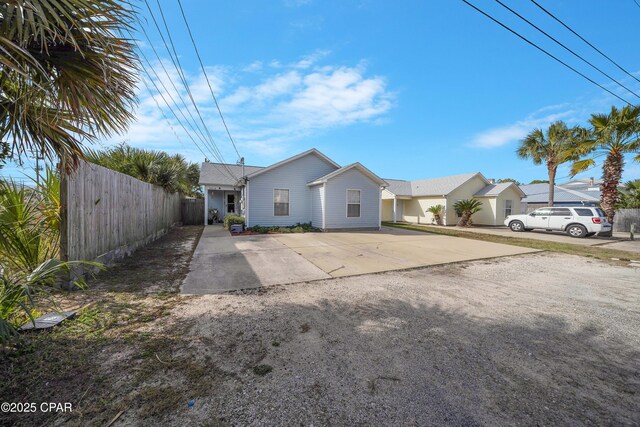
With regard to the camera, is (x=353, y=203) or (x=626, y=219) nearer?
(x=353, y=203)

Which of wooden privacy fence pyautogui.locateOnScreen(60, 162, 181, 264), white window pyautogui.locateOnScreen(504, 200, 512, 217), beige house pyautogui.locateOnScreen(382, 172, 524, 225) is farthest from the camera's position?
white window pyautogui.locateOnScreen(504, 200, 512, 217)

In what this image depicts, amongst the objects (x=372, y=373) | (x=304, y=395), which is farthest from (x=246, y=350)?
(x=372, y=373)

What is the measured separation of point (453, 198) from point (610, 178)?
330 inches

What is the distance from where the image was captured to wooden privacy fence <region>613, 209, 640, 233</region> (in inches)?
647

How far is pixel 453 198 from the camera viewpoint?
20.6 metres

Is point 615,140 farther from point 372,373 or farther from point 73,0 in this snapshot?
point 73,0

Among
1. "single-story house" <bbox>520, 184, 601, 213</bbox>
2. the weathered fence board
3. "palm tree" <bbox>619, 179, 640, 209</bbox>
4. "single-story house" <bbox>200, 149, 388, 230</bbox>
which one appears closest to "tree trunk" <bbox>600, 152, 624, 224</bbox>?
"palm tree" <bbox>619, 179, 640, 209</bbox>

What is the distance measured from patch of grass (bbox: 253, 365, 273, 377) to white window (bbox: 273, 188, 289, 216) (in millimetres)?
12347

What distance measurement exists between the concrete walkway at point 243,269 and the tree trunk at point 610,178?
1722 cm

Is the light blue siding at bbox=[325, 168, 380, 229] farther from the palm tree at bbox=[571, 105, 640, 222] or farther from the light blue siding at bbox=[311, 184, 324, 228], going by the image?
the palm tree at bbox=[571, 105, 640, 222]

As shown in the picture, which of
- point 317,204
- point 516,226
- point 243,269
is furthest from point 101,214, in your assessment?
point 516,226

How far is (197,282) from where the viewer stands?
479cm

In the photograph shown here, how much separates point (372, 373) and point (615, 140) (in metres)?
Answer: 18.6

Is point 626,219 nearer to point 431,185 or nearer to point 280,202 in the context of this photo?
point 431,185
